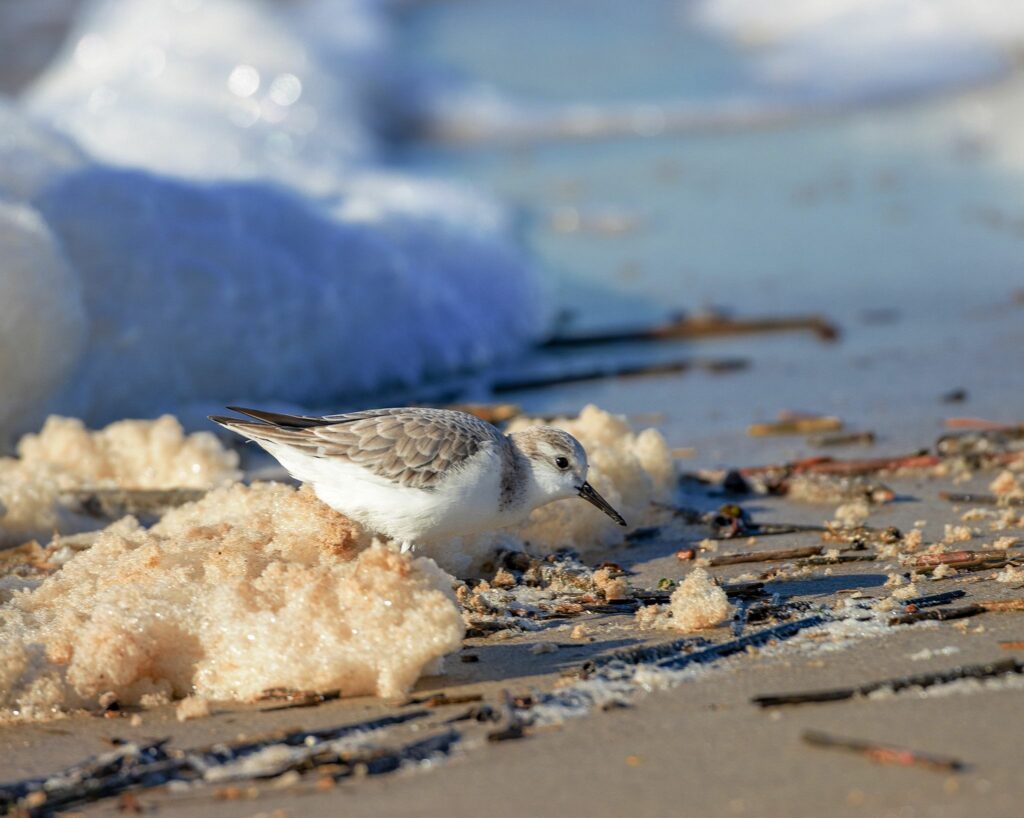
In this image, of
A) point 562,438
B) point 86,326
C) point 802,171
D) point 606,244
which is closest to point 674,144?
point 802,171

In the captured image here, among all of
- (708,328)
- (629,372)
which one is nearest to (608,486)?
(629,372)

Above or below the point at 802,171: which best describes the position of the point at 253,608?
below

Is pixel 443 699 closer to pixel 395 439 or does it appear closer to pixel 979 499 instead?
pixel 395 439

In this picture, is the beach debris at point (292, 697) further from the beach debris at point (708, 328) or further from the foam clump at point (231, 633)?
the beach debris at point (708, 328)

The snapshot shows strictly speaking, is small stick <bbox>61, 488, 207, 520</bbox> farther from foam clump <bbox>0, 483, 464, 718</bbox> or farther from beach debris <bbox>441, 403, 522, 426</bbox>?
beach debris <bbox>441, 403, 522, 426</bbox>

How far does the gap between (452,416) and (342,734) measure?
1263 millimetres

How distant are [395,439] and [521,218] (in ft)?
22.1

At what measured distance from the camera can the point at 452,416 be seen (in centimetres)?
427

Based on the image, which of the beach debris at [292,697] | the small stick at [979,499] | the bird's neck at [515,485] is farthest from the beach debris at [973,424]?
the beach debris at [292,697]

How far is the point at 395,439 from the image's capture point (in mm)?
4141

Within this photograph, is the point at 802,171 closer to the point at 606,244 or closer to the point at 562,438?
the point at 606,244

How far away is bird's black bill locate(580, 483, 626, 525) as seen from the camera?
14.6ft

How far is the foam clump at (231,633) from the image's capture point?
3467 millimetres

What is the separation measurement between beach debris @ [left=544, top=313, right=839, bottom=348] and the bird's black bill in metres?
3.49
